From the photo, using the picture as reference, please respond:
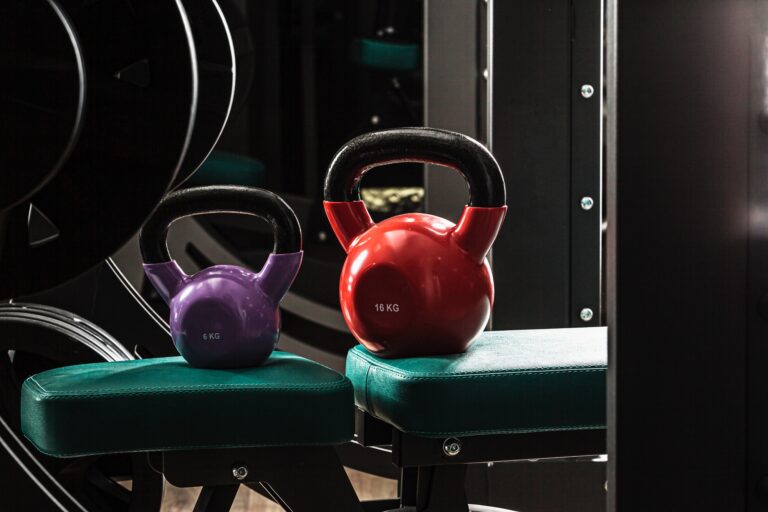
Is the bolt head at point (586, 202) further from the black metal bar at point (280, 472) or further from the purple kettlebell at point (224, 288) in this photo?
the black metal bar at point (280, 472)

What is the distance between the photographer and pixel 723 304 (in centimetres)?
66

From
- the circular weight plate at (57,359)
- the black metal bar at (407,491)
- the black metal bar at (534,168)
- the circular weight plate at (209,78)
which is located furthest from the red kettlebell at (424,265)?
the circular weight plate at (57,359)

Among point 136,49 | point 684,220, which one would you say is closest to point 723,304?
point 684,220

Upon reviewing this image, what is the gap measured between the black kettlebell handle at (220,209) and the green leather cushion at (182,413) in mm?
200

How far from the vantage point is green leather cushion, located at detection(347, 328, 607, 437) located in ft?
3.06

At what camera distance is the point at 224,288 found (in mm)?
1052

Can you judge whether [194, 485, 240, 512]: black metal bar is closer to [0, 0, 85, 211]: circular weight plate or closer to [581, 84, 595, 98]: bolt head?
[0, 0, 85, 211]: circular weight plate

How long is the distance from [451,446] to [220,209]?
0.39 meters

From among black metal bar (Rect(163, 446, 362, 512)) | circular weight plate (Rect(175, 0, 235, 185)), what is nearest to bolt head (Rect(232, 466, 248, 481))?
black metal bar (Rect(163, 446, 362, 512))

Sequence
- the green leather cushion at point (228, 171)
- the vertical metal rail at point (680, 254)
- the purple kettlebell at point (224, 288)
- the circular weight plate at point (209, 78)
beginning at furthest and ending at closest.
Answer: the green leather cushion at point (228, 171), the circular weight plate at point (209, 78), the purple kettlebell at point (224, 288), the vertical metal rail at point (680, 254)

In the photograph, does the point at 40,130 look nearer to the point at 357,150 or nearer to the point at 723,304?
the point at 357,150

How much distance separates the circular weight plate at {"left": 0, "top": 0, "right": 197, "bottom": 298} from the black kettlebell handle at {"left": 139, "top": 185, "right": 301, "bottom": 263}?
0.67 ft

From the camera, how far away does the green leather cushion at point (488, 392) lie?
0.93 meters

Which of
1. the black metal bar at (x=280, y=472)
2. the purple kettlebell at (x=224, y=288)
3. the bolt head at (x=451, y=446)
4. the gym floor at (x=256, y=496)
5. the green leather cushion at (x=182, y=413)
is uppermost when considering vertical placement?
the purple kettlebell at (x=224, y=288)
